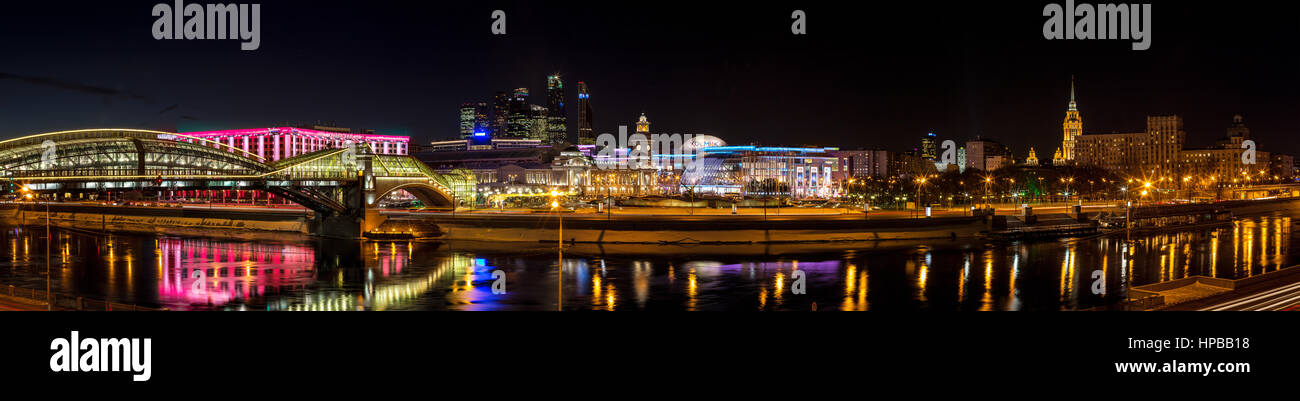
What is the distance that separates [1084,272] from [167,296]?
136 feet

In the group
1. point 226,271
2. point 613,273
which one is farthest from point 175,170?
point 613,273

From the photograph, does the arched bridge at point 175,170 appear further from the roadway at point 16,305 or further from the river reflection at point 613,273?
the roadway at point 16,305

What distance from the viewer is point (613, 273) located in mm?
38844

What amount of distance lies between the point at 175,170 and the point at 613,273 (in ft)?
112

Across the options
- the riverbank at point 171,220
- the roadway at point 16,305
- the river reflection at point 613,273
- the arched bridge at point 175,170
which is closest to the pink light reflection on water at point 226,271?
the river reflection at point 613,273

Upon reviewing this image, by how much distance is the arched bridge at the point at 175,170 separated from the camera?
44.4 meters

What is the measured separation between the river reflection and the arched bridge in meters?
3.90

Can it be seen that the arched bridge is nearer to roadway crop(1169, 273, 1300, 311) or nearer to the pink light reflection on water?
the pink light reflection on water

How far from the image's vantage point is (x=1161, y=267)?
4419 centimetres

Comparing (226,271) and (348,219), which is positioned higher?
(348,219)

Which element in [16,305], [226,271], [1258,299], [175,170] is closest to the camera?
[16,305]

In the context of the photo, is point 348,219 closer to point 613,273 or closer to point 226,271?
point 226,271
